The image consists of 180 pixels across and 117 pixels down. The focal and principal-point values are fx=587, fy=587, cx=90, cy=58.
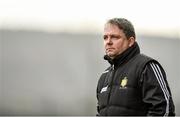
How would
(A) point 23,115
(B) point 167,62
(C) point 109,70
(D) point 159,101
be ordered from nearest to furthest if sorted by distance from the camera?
1. (D) point 159,101
2. (C) point 109,70
3. (A) point 23,115
4. (B) point 167,62

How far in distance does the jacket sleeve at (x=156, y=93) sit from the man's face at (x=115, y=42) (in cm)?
24

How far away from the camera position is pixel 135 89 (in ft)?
10.6

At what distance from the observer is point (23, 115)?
27.9 feet

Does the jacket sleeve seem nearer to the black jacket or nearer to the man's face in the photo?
the black jacket

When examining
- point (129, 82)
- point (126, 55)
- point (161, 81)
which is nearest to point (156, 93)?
point (161, 81)

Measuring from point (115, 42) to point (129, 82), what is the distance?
26cm

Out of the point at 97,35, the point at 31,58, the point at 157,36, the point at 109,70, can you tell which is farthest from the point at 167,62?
the point at 109,70

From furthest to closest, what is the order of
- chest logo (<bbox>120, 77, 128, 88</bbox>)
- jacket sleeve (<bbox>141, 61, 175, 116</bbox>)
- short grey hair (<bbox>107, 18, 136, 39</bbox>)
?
short grey hair (<bbox>107, 18, 136, 39</bbox>) → chest logo (<bbox>120, 77, 128, 88</bbox>) → jacket sleeve (<bbox>141, 61, 175, 116</bbox>)

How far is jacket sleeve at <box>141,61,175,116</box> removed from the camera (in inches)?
123

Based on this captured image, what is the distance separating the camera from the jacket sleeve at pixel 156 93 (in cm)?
313

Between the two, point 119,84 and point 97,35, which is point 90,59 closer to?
point 97,35

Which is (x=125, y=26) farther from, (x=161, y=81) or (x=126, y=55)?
(x=161, y=81)

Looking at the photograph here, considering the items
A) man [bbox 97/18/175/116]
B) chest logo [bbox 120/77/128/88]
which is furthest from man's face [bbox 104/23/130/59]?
chest logo [bbox 120/77/128/88]

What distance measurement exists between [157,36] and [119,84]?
6057 mm
